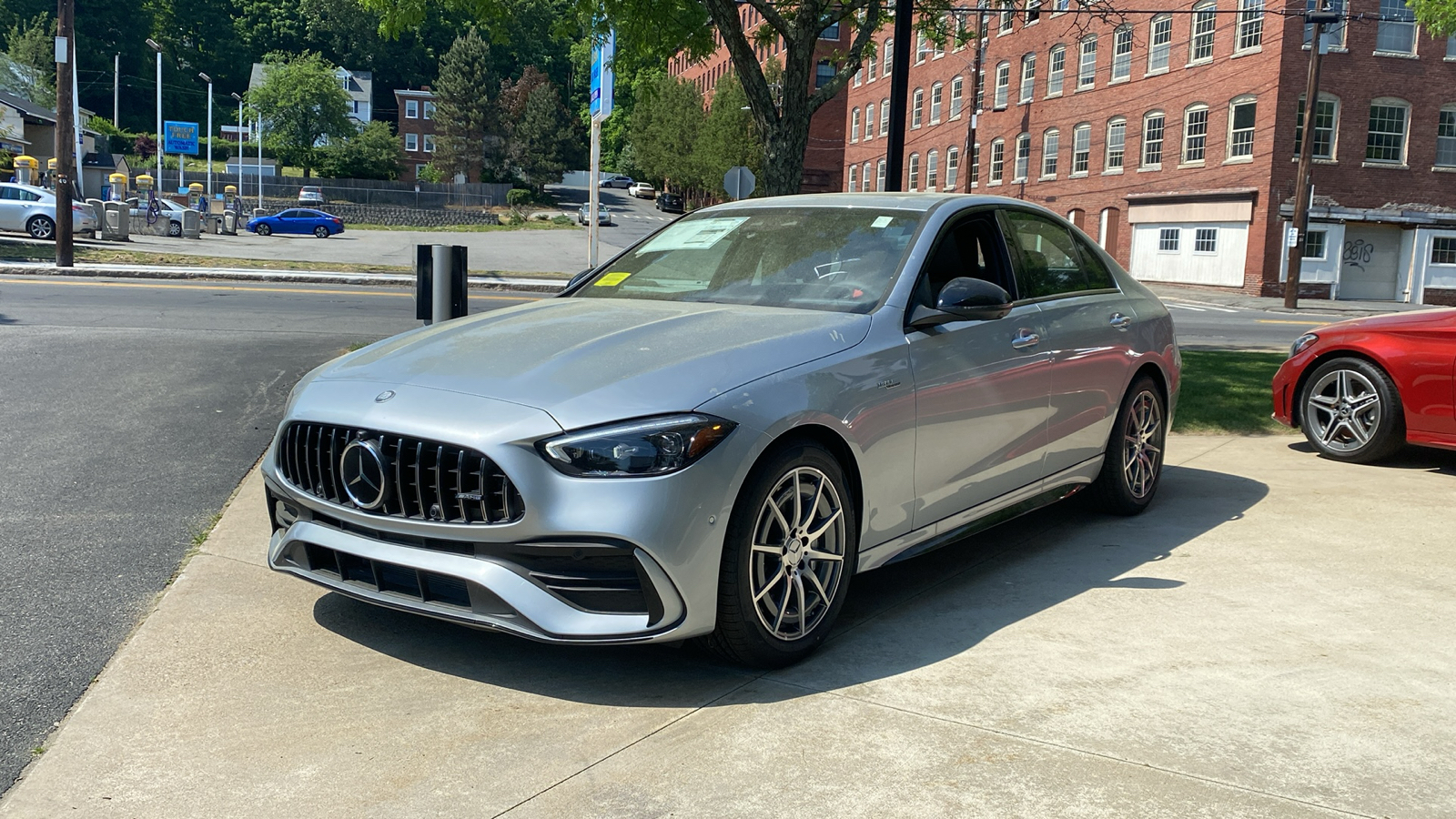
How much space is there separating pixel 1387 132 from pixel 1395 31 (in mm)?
3012

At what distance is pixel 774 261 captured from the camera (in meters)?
5.04

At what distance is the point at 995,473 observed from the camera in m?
5.08

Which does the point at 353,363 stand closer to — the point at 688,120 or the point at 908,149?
the point at 908,149

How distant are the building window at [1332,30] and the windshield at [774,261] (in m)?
36.2

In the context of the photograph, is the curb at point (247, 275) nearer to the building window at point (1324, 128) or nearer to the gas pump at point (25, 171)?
the gas pump at point (25, 171)

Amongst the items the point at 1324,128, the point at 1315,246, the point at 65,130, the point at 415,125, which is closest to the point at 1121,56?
the point at 1324,128

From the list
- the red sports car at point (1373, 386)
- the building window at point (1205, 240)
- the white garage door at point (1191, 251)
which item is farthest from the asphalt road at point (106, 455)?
the building window at point (1205, 240)

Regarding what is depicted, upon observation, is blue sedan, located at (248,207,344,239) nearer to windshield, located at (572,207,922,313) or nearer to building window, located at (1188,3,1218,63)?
building window, located at (1188,3,1218,63)

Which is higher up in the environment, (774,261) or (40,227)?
(774,261)

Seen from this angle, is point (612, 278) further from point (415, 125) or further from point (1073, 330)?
point (415, 125)

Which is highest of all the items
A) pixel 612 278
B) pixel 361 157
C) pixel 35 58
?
pixel 35 58

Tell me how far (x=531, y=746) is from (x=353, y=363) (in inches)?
63.7

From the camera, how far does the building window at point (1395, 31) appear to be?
37250 millimetres

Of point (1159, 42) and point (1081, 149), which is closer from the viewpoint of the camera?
point (1159, 42)
